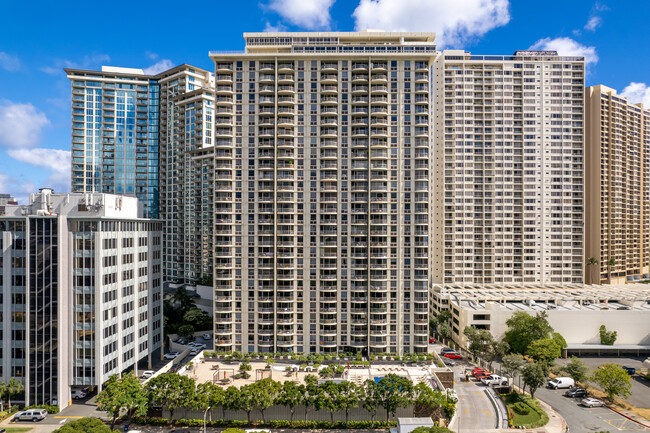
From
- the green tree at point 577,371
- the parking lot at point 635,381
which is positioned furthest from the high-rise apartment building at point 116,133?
the parking lot at point 635,381

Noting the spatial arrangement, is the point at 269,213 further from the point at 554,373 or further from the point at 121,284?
the point at 554,373

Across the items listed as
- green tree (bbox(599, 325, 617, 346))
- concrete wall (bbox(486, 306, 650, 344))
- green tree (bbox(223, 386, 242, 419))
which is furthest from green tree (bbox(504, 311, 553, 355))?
green tree (bbox(223, 386, 242, 419))

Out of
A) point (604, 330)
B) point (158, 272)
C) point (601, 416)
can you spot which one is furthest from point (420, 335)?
point (158, 272)

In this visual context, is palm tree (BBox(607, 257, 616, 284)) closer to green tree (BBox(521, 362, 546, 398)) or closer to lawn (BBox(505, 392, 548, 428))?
green tree (BBox(521, 362, 546, 398))

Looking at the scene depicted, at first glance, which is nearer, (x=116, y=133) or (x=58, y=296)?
(x=58, y=296)

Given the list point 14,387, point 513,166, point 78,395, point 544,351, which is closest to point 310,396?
point 78,395

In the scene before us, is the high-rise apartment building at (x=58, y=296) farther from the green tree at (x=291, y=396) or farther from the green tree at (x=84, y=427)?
the green tree at (x=291, y=396)

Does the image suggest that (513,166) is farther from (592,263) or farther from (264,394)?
(264,394)

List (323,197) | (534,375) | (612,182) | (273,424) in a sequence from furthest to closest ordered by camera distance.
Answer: (612,182) < (323,197) < (534,375) < (273,424)
